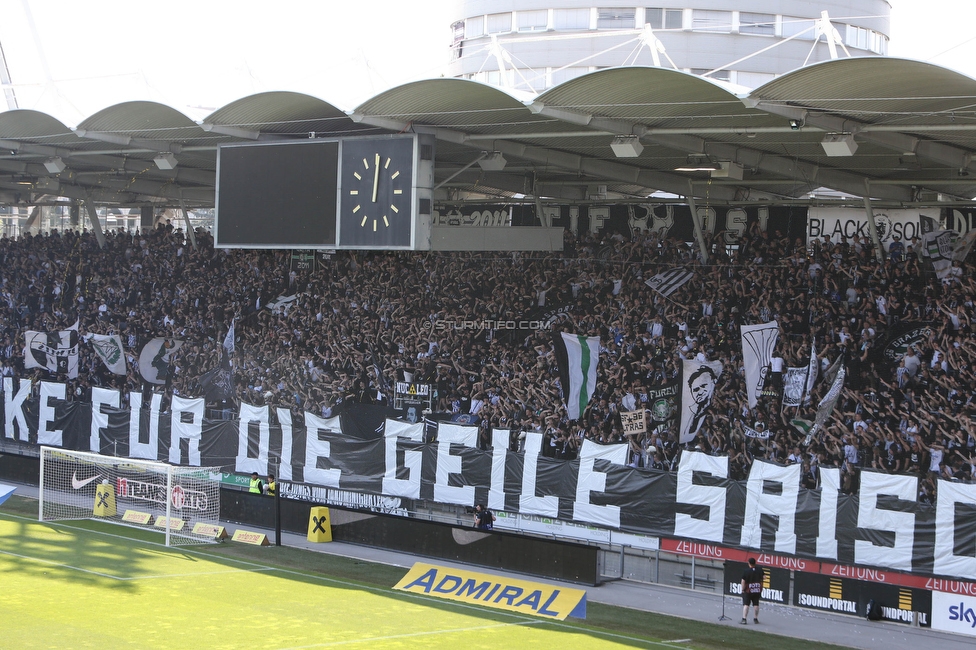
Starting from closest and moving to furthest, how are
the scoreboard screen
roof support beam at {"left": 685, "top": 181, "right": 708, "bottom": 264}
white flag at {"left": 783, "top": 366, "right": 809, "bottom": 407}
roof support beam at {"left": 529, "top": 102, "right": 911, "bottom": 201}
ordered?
roof support beam at {"left": 529, "top": 102, "right": 911, "bottom": 201}, the scoreboard screen, white flag at {"left": 783, "top": 366, "right": 809, "bottom": 407}, roof support beam at {"left": 685, "top": 181, "right": 708, "bottom": 264}

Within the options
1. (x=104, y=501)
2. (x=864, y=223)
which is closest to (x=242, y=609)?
(x=104, y=501)

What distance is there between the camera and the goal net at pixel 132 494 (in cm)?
2433

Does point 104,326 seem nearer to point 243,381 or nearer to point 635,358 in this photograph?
point 243,381

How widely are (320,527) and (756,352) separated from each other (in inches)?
411

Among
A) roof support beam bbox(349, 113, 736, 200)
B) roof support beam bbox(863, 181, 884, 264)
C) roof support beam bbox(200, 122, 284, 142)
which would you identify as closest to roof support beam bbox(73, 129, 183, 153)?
roof support beam bbox(200, 122, 284, 142)

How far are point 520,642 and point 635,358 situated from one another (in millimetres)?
10709

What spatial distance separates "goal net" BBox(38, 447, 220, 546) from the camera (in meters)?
24.3

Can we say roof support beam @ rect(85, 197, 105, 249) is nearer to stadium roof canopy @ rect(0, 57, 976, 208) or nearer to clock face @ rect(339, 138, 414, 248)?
stadium roof canopy @ rect(0, 57, 976, 208)

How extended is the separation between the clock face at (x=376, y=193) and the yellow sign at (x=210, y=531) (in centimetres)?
743

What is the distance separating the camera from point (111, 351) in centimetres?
3472

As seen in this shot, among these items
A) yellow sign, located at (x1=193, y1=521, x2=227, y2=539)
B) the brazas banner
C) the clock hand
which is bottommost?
yellow sign, located at (x1=193, y1=521, x2=227, y2=539)

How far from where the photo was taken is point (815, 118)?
59.0 feet

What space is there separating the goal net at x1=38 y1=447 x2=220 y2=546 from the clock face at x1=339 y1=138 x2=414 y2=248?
737 cm

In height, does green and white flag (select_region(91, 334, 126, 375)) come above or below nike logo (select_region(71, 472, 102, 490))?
above
